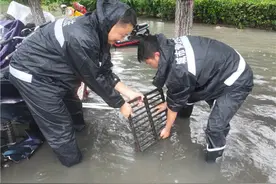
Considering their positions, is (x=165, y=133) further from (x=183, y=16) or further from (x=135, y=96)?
(x=183, y=16)

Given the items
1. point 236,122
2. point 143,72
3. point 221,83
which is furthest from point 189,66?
point 143,72

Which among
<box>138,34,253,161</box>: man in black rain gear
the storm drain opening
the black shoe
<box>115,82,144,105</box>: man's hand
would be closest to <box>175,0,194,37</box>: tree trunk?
the storm drain opening

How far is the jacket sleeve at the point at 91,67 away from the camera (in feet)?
8.27

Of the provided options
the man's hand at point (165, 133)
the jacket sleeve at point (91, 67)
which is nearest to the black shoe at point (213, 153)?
the man's hand at point (165, 133)

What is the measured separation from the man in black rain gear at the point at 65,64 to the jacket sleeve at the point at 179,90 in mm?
475

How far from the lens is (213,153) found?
306 cm

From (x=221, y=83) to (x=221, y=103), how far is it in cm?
21

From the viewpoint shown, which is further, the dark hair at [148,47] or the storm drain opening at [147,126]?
the storm drain opening at [147,126]

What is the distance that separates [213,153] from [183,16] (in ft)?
8.97

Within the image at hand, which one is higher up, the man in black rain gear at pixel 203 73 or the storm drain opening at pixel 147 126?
the man in black rain gear at pixel 203 73

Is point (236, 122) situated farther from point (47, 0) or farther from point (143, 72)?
point (47, 0)

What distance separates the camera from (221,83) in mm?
2916

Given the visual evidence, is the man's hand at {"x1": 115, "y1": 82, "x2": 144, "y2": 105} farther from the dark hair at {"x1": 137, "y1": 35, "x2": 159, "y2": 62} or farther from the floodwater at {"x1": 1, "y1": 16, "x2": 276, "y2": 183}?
the floodwater at {"x1": 1, "y1": 16, "x2": 276, "y2": 183}

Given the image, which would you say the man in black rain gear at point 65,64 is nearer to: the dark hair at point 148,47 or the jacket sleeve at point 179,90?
the dark hair at point 148,47
